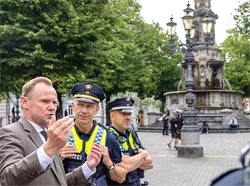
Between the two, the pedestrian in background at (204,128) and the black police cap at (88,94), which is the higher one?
the black police cap at (88,94)

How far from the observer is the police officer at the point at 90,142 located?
3.79 m

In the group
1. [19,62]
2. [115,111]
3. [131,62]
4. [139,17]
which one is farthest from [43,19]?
[139,17]

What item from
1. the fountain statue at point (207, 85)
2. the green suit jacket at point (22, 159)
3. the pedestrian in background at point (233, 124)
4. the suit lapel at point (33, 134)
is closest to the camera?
the green suit jacket at point (22, 159)

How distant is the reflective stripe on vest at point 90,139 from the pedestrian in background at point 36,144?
558 millimetres

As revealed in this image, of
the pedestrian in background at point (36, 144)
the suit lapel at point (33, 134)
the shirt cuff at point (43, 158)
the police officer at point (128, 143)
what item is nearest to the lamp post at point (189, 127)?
the police officer at point (128, 143)

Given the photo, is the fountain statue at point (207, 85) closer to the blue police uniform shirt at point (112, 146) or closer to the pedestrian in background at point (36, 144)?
the blue police uniform shirt at point (112, 146)

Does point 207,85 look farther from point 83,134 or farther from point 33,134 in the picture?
point 33,134

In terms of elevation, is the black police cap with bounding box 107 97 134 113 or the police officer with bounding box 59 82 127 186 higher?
the black police cap with bounding box 107 97 134 113

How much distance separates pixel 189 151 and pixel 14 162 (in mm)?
13509

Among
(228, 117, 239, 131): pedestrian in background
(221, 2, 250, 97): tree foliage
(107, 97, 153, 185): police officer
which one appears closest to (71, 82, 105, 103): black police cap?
(107, 97, 153, 185): police officer

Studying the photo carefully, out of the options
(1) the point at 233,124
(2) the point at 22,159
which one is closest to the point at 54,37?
(2) the point at 22,159

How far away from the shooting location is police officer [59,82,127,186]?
3.79m

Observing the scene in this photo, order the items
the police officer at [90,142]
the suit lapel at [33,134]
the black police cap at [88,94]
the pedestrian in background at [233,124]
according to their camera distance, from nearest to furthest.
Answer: the suit lapel at [33,134] < the police officer at [90,142] < the black police cap at [88,94] < the pedestrian in background at [233,124]

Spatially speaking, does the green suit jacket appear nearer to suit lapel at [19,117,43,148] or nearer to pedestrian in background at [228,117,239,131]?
suit lapel at [19,117,43,148]
